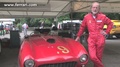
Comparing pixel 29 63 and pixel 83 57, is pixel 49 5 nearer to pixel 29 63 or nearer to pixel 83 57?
pixel 83 57

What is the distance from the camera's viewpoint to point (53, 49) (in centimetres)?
548

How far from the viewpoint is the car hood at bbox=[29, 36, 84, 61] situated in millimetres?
5188

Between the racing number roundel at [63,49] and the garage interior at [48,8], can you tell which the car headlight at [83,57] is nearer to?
the racing number roundel at [63,49]

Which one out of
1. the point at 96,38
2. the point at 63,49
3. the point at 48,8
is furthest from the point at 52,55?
the point at 48,8

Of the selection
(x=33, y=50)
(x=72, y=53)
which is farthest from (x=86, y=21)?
(x=33, y=50)

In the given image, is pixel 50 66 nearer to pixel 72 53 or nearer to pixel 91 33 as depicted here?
pixel 72 53

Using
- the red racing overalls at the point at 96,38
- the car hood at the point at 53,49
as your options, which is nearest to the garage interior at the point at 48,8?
the red racing overalls at the point at 96,38

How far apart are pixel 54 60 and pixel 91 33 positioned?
1425 mm

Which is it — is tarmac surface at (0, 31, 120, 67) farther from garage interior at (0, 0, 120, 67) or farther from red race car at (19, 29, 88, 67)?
red race car at (19, 29, 88, 67)

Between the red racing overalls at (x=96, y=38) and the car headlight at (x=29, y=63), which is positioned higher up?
the red racing overalls at (x=96, y=38)

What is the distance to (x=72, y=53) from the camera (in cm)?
541

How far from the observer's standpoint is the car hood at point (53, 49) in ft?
17.0

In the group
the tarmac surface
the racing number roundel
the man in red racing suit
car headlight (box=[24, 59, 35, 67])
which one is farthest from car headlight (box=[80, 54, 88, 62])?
the tarmac surface

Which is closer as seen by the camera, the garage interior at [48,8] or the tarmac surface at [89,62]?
the tarmac surface at [89,62]
